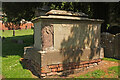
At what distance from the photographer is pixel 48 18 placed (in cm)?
482

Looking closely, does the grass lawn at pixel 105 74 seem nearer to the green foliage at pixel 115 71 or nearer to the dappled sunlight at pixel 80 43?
the green foliage at pixel 115 71

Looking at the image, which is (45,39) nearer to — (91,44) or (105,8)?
(91,44)

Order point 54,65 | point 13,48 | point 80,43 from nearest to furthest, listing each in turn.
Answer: point 54,65 → point 80,43 → point 13,48

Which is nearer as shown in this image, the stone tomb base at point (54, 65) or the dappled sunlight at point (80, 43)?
the stone tomb base at point (54, 65)

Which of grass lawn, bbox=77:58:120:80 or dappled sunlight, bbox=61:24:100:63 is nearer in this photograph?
grass lawn, bbox=77:58:120:80

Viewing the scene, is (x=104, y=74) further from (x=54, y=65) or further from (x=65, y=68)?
(x=54, y=65)

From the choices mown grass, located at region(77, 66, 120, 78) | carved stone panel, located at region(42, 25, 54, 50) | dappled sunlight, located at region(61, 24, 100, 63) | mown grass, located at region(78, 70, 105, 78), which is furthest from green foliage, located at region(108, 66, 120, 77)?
carved stone panel, located at region(42, 25, 54, 50)

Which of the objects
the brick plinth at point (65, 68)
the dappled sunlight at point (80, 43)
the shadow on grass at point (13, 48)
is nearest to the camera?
the brick plinth at point (65, 68)

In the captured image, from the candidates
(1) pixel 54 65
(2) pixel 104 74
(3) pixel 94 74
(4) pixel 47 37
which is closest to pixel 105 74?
(2) pixel 104 74

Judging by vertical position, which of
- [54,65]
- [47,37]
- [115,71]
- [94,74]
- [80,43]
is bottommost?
[94,74]

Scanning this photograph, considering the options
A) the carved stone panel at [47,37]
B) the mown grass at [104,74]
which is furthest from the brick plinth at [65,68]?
the carved stone panel at [47,37]

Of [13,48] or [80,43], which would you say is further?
[13,48]

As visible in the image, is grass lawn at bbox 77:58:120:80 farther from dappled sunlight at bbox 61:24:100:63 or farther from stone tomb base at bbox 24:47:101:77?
dappled sunlight at bbox 61:24:100:63

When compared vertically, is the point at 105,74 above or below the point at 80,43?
below
